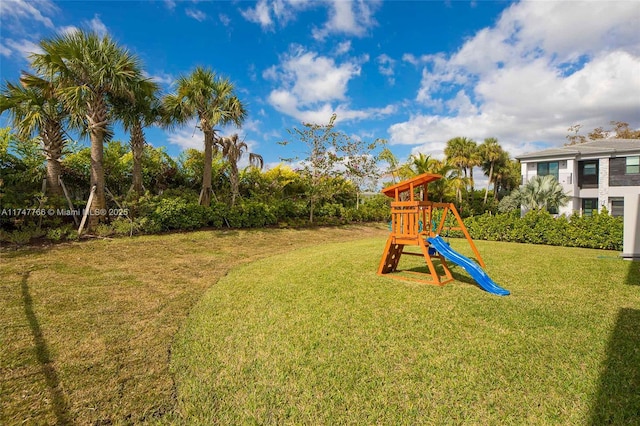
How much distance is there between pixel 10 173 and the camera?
370 inches

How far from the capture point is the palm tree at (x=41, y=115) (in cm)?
910

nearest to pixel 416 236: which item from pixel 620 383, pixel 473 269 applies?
pixel 473 269

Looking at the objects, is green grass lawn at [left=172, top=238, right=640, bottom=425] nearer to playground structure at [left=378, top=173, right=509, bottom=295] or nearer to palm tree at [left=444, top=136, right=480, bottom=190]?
playground structure at [left=378, top=173, right=509, bottom=295]

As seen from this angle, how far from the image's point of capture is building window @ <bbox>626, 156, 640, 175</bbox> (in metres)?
17.9

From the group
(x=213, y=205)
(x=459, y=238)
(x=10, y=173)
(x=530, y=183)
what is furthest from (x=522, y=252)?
(x=10, y=173)

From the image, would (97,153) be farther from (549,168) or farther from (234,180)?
(549,168)

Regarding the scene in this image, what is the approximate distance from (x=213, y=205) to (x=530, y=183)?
16706 mm

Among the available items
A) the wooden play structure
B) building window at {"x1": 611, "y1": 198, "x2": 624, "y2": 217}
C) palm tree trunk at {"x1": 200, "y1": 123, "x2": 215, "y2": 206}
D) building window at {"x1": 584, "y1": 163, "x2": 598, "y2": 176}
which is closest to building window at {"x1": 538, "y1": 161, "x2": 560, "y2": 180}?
building window at {"x1": 584, "y1": 163, "x2": 598, "y2": 176}

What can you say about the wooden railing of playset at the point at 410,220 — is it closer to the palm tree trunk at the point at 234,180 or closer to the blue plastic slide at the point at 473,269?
the blue plastic slide at the point at 473,269

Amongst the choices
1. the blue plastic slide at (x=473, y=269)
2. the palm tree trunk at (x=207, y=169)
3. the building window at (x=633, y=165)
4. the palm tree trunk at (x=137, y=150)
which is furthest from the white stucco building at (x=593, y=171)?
the palm tree trunk at (x=137, y=150)

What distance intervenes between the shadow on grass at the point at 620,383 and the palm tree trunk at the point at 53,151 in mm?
12850

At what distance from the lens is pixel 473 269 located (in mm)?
5375

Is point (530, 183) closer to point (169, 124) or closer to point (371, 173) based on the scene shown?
point (371, 173)

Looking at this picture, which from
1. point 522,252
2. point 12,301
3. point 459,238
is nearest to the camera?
point 12,301
